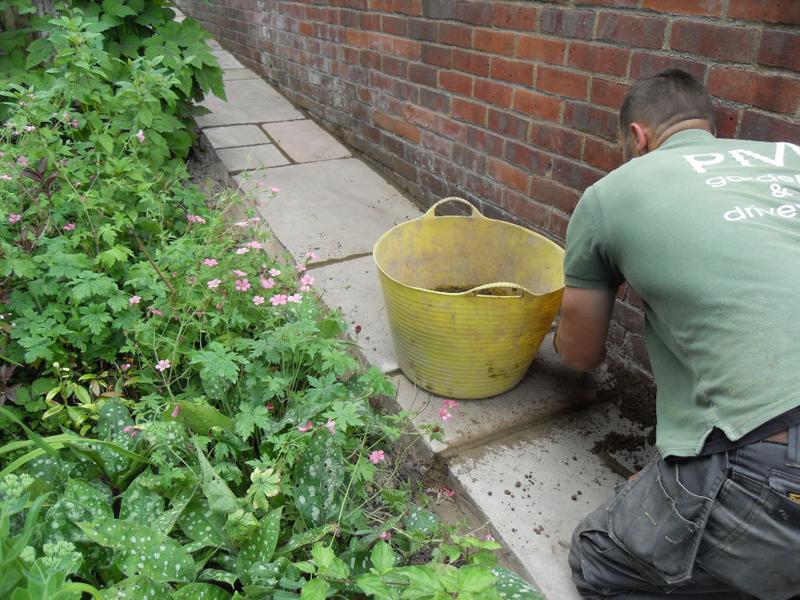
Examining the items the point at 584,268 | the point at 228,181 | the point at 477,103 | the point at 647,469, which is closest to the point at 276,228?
the point at 228,181

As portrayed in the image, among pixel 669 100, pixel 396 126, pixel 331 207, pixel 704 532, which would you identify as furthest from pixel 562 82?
pixel 704 532

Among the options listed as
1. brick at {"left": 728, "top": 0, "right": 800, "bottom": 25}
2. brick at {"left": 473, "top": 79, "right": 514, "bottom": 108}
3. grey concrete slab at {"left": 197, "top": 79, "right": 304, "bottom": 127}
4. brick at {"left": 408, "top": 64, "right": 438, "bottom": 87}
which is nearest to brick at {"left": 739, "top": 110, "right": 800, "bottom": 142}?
Result: brick at {"left": 728, "top": 0, "right": 800, "bottom": 25}

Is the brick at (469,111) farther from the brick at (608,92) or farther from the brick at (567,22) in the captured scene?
the brick at (608,92)

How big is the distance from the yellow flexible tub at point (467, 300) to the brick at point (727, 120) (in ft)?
2.04

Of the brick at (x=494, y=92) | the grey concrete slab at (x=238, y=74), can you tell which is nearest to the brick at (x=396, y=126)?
the brick at (x=494, y=92)

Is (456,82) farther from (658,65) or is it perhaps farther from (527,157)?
(658,65)

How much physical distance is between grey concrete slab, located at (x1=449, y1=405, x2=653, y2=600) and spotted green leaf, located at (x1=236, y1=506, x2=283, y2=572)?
0.63 metres

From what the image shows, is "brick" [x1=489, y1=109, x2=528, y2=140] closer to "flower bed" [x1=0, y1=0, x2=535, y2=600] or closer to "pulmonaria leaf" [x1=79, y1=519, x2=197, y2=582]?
"flower bed" [x1=0, y1=0, x2=535, y2=600]

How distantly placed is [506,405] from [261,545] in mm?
1021

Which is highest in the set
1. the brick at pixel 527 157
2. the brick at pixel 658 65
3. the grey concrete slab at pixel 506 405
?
the brick at pixel 658 65

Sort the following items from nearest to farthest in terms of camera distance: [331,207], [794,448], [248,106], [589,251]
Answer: [794,448]
[589,251]
[331,207]
[248,106]

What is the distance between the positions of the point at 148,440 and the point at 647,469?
136cm

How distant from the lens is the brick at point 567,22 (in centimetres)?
215

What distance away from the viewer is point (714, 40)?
1.75 m
